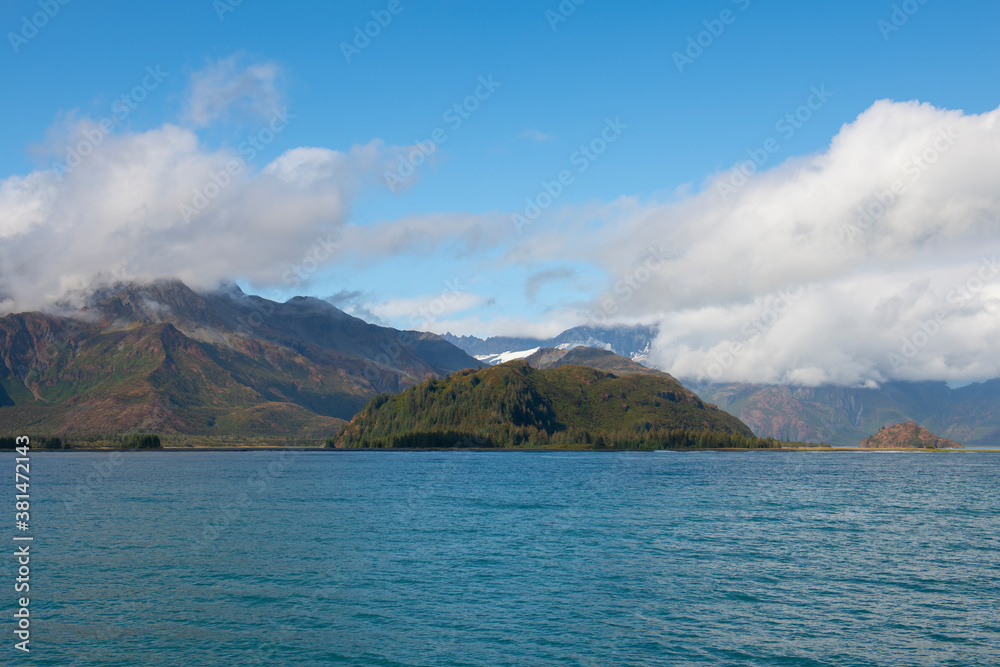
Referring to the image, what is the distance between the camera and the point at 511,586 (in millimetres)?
67688

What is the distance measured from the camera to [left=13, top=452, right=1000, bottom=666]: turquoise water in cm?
5003

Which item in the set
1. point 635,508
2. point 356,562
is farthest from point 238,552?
point 635,508

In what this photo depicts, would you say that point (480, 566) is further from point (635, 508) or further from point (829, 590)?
point (635, 508)

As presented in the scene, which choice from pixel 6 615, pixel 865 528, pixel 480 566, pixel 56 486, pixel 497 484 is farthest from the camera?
pixel 497 484

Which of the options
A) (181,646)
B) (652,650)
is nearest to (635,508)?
(652,650)

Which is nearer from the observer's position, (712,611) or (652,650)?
(652,650)

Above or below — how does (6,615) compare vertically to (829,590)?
below

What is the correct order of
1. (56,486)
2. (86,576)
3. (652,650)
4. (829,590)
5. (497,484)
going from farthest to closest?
(497,484) < (56,486) < (86,576) < (829,590) < (652,650)

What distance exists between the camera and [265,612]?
194 ft

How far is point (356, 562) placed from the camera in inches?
3098

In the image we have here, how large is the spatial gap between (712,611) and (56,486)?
180m

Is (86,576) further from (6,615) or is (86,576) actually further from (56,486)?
(56,486)

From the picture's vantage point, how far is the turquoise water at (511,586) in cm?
5003

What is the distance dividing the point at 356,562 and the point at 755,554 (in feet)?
150
